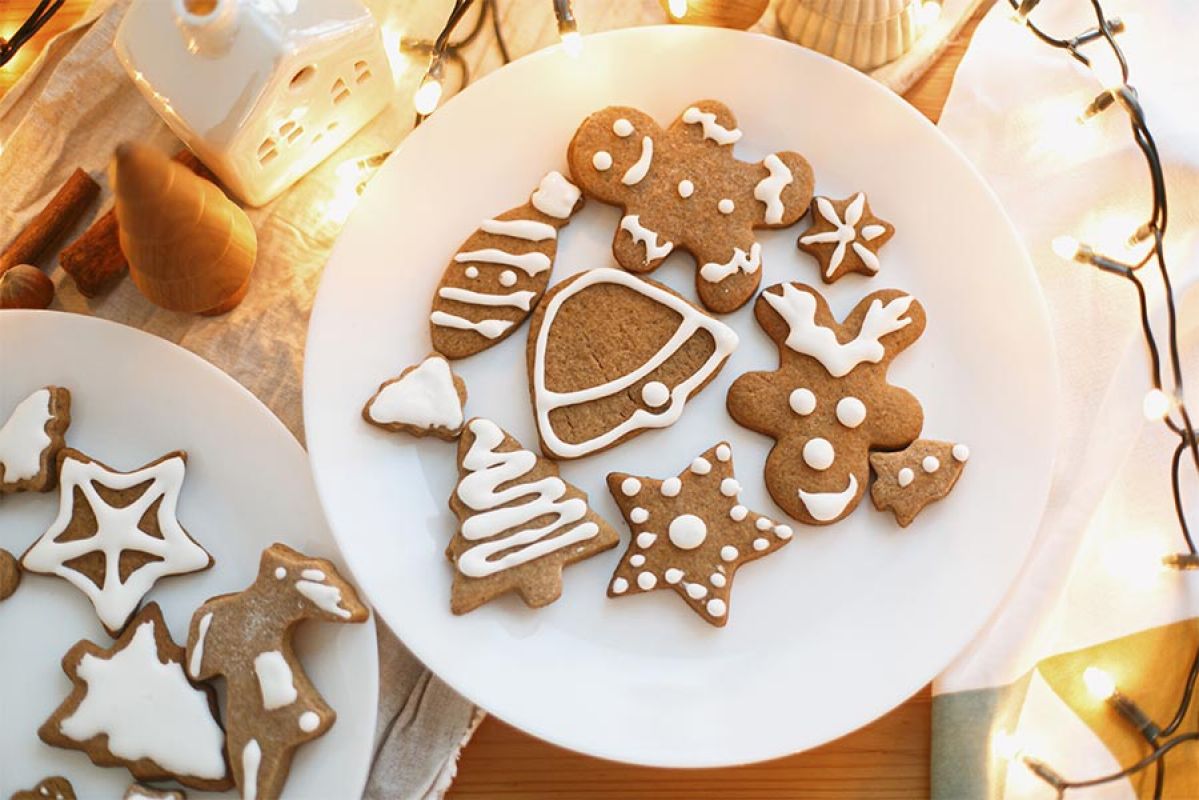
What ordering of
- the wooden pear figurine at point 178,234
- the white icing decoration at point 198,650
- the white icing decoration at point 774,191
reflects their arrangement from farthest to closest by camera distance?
the white icing decoration at point 774,191 < the white icing decoration at point 198,650 < the wooden pear figurine at point 178,234

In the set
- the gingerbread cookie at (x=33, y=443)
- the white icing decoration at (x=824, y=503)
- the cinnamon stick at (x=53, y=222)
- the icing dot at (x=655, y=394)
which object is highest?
the cinnamon stick at (x=53, y=222)

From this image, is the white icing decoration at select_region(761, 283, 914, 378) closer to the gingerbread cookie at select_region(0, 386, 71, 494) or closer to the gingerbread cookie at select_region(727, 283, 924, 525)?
the gingerbread cookie at select_region(727, 283, 924, 525)

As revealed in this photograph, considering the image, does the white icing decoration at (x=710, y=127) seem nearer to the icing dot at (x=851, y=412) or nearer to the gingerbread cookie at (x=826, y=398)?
the gingerbread cookie at (x=826, y=398)

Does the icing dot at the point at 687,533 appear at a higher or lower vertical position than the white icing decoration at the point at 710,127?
lower

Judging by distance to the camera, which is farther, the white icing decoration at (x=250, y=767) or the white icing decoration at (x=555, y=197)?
the white icing decoration at (x=555, y=197)

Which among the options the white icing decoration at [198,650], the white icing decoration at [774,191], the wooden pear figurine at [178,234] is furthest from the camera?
the white icing decoration at [774,191]

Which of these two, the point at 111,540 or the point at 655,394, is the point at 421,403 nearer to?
the point at 655,394

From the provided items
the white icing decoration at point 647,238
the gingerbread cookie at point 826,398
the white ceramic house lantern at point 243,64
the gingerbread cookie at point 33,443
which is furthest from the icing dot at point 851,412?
the gingerbread cookie at point 33,443
